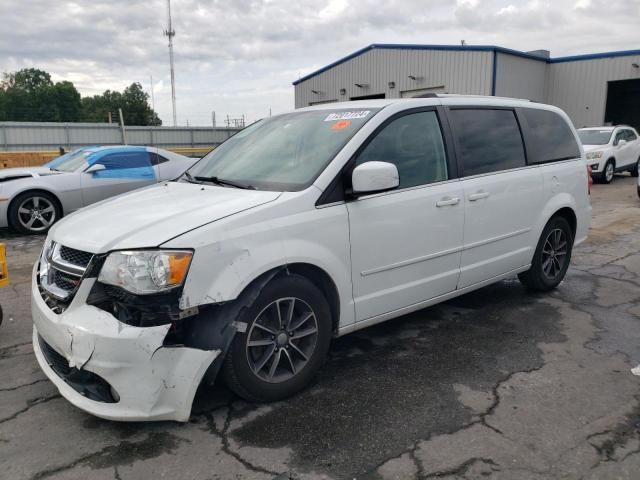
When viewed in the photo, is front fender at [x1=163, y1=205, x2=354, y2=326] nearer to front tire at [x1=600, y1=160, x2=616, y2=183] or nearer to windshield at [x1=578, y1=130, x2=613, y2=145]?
front tire at [x1=600, y1=160, x2=616, y2=183]

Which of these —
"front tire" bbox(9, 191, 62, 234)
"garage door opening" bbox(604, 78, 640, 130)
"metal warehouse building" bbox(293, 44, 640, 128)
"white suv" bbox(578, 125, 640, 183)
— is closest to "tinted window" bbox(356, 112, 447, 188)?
"front tire" bbox(9, 191, 62, 234)

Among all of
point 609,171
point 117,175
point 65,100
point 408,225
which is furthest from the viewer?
point 65,100

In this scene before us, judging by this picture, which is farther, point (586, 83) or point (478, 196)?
point (586, 83)

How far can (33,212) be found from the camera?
8680 mm

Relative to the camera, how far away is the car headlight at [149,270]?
102 inches

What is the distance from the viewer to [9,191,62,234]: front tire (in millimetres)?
8508

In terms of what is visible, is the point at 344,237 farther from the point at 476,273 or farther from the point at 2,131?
the point at 2,131

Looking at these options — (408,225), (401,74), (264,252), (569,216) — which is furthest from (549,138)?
(401,74)

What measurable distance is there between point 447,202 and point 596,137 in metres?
14.7

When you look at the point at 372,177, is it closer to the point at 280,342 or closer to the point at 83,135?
the point at 280,342

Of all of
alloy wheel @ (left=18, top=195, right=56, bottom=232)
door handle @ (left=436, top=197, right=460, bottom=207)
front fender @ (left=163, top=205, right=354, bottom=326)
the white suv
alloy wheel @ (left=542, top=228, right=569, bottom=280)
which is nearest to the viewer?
front fender @ (left=163, top=205, right=354, bottom=326)

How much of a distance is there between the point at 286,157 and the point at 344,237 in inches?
29.0

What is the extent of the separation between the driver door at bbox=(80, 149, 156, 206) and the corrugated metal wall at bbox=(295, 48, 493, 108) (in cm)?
1585

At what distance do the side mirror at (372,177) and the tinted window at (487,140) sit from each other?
A: 1062 millimetres
